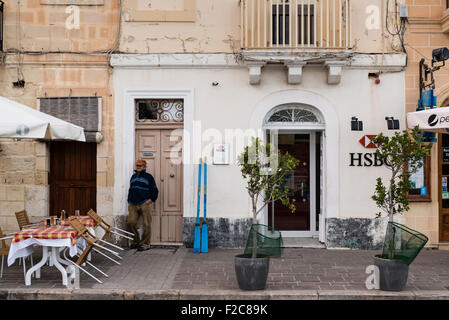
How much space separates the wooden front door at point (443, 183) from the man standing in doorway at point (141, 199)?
6001 millimetres

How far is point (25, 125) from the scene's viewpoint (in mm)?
6809

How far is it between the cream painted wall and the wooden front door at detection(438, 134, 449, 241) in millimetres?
1219

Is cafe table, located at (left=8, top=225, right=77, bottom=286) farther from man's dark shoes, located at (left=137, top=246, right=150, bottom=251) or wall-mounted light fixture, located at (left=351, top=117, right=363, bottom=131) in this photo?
wall-mounted light fixture, located at (left=351, top=117, right=363, bottom=131)

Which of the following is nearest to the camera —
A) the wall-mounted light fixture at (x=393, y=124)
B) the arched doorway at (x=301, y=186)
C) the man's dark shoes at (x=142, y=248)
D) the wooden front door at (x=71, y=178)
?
the man's dark shoes at (x=142, y=248)

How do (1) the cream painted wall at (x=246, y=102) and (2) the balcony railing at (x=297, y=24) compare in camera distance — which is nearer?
(2) the balcony railing at (x=297, y=24)

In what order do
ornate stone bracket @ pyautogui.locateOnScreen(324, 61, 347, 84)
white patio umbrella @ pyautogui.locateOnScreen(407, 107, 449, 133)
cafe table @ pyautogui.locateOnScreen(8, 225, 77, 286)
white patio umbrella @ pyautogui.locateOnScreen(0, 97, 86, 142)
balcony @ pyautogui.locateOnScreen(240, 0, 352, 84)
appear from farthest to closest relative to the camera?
ornate stone bracket @ pyautogui.locateOnScreen(324, 61, 347, 84) < balcony @ pyautogui.locateOnScreen(240, 0, 352, 84) < white patio umbrella @ pyautogui.locateOnScreen(407, 107, 449, 133) < cafe table @ pyautogui.locateOnScreen(8, 225, 77, 286) < white patio umbrella @ pyautogui.locateOnScreen(0, 97, 86, 142)

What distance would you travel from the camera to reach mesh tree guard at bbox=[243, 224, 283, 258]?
22.1 ft

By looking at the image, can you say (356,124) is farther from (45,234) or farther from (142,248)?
(45,234)

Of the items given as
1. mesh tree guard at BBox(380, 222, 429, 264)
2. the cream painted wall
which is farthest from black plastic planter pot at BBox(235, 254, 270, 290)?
the cream painted wall

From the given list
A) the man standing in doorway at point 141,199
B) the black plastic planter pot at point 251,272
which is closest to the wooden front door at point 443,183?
the black plastic planter pot at point 251,272

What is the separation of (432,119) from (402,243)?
9.48ft

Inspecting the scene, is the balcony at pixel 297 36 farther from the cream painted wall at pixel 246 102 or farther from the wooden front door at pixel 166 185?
the wooden front door at pixel 166 185

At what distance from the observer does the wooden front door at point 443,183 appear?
9.82 m

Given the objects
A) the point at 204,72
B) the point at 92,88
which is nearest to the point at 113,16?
the point at 92,88
